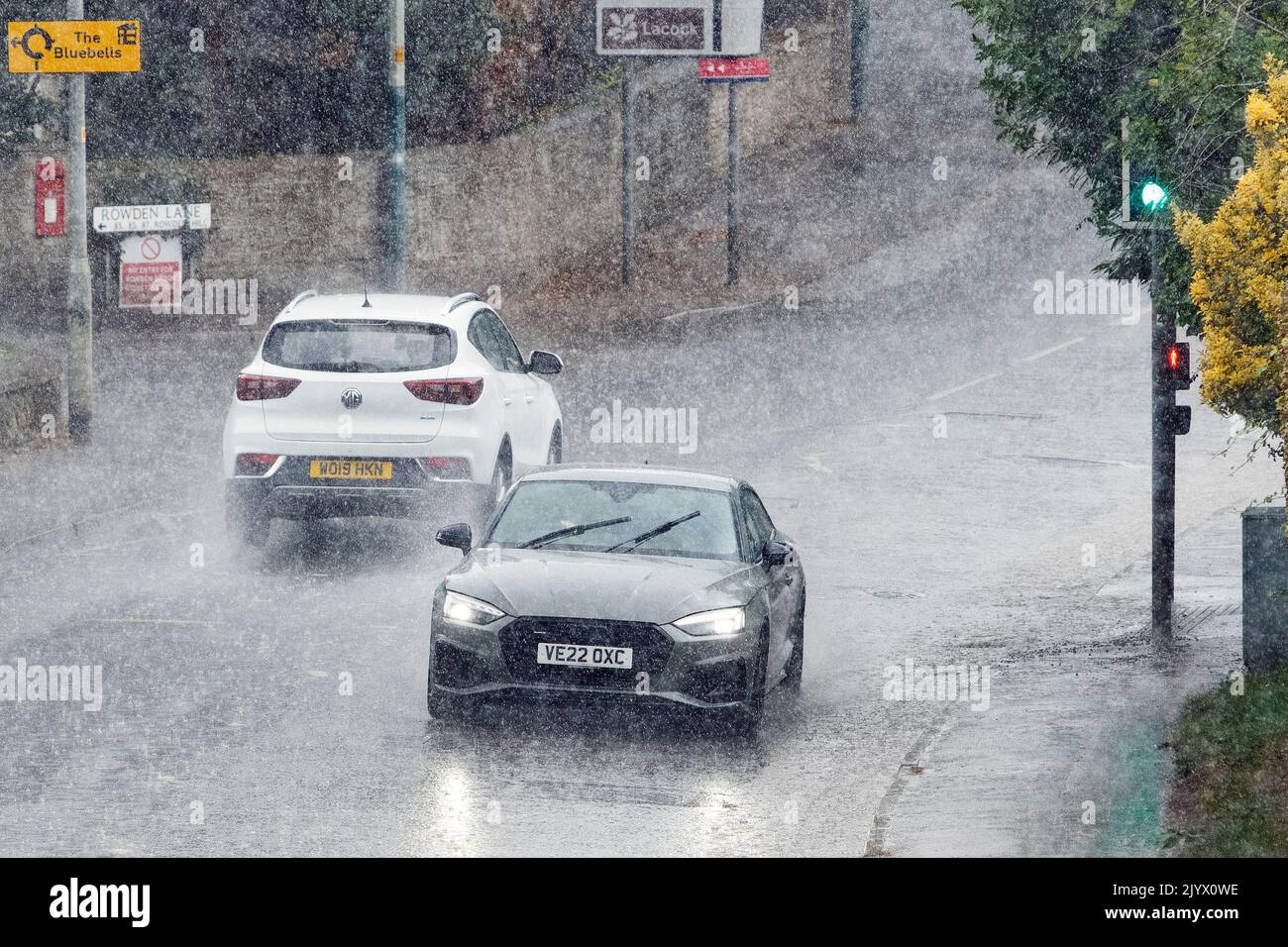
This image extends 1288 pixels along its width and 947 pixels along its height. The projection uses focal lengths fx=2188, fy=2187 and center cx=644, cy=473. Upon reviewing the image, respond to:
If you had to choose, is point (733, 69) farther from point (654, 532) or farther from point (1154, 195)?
point (654, 532)

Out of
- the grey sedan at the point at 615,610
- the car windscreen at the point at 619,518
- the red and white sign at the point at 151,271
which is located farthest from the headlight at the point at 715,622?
the red and white sign at the point at 151,271

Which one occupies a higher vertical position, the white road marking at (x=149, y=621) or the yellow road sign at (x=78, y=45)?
the yellow road sign at (x=78, y=45)

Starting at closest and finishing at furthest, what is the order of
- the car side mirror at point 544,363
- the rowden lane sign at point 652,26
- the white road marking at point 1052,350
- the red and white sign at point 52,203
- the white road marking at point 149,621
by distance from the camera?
the white road marking at point 149,621 < the car side mirror at point 544,363 < the red and white sign at point 52,203 < the white road marking at point 1052,350 < the rowden lane sign at point 652,26

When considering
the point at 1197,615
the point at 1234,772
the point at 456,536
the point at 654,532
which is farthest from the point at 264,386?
the point at 1234,772

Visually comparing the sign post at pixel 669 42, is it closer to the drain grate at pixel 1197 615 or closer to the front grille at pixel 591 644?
the drain grate at pixel 1197 615

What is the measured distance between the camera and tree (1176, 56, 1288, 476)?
10.8m

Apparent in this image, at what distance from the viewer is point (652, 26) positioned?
38969 mm

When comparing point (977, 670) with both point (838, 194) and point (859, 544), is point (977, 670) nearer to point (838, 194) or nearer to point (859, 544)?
point (859, 544)

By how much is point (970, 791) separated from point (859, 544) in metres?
8.17

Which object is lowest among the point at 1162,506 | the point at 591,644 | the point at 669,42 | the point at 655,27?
the point at 591,644

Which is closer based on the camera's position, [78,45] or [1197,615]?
[1197,615]

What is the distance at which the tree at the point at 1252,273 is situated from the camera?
35.3ft

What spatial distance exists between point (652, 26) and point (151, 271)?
10692 mm

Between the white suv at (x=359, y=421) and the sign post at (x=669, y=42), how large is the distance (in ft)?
66.2
